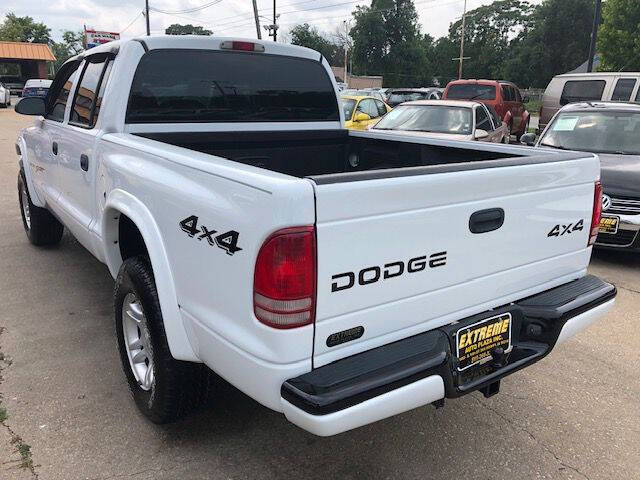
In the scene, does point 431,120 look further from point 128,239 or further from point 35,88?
point 35,88

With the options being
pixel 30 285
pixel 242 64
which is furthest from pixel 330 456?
pixel 30 285

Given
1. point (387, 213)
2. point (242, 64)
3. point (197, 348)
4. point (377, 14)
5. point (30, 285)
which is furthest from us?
point (377, 14)

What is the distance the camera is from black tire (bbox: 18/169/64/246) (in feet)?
17.7

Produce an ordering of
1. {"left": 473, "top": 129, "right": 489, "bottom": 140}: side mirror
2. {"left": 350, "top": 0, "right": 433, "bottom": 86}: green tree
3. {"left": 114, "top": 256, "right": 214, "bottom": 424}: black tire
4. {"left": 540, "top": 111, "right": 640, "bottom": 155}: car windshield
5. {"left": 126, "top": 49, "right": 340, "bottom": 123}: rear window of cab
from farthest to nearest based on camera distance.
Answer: {"left": 350, "top": 0, "right": 433, "bottom": 86}: green tree
{"left": 473, "top": 129, "right": 489, "bottom": 140}: side mirror
{"left": 540, "top": 111, "right": 640, "bottom": 155}: car windshield
{"left": 126, "top": 49, "right": 340, "bottom": 123}: rear window of cab
{"left": 114, "top": 256, "right": 214, "bottom": 424}: black tire

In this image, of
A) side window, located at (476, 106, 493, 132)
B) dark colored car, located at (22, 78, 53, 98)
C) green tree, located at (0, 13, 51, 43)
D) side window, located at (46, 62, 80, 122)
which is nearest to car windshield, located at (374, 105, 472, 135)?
side window, located at (476, 106, 493, 132)

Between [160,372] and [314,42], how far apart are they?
272 feet

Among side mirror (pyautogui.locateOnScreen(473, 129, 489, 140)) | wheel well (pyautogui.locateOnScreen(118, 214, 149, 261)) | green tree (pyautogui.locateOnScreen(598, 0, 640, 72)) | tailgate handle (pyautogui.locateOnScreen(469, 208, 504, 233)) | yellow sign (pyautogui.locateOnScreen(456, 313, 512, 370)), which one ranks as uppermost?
green tree (pyautogui.locateOnScreen(598, 0, 640, 72))

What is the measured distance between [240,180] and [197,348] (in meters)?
0.77

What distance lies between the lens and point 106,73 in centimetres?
349

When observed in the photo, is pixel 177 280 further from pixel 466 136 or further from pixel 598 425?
pixel 466 136

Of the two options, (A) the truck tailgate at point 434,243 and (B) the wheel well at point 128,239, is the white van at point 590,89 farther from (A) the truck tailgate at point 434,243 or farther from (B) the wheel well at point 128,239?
(B) the wheel well at point 128,239

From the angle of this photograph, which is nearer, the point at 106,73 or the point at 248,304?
the point at 248,304

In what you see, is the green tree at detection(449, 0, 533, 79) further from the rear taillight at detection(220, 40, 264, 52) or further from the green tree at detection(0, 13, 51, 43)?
the rear taillight at detection(220, 40, 264, 52)

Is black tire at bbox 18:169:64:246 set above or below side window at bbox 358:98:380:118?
below
